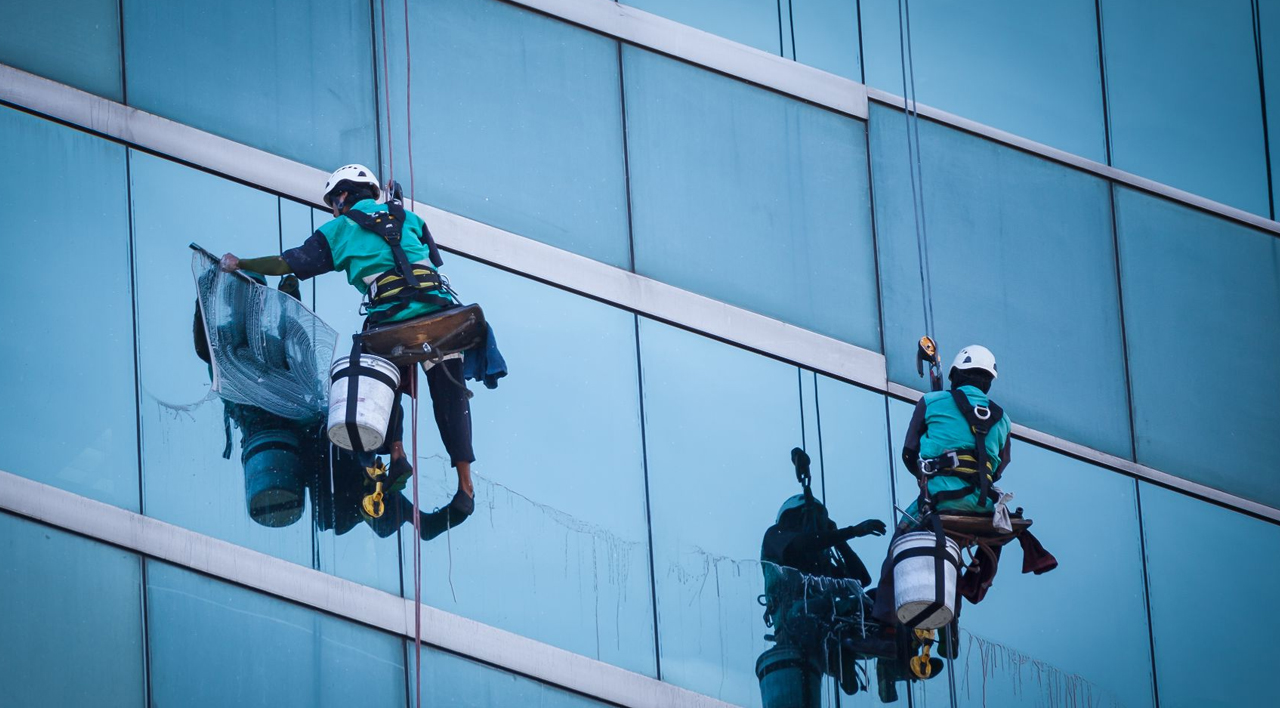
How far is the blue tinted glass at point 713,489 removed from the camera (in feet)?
47.4

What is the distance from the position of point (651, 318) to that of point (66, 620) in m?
4.25

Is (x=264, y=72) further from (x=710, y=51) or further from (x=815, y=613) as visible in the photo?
(x=815, y=613)

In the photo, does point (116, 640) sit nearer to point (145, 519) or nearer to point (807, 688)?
point (145, 519)

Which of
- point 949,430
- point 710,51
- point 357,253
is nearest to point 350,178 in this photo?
point 357,253

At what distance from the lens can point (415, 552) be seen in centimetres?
1399

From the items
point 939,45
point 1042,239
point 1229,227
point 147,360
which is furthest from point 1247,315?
point 147,360

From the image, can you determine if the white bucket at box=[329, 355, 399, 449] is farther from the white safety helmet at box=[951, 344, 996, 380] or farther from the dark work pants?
the white safety helmet at box=[951, 344, 996, 380]

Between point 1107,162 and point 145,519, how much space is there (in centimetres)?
744

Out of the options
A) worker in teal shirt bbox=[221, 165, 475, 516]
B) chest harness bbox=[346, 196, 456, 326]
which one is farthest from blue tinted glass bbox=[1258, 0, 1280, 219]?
chest harness bbox=[346, 196, 456, 326]

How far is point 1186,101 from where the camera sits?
55.6ft

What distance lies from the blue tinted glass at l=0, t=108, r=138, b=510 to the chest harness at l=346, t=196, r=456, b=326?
68.4 inches

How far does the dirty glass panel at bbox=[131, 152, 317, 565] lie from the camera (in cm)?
1380

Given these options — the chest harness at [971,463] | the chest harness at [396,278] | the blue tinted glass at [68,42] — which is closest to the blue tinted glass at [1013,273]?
the chest harness at [971,463]

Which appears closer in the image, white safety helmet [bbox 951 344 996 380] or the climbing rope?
white safety helmet [bbox 951 344 996 380]
